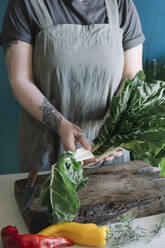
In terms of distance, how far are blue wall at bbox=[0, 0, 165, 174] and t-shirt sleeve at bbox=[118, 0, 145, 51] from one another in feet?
2.89

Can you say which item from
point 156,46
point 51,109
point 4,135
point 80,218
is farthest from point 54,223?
point 156,46

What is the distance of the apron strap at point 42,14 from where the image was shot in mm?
1163

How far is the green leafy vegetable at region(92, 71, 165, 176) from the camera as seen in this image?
3.18 feet

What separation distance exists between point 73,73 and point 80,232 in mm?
648

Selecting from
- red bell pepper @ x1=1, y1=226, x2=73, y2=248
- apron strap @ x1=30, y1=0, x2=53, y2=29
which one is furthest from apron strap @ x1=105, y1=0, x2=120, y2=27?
red bell pepper @ x1=1, y1=226, x2=73, y2=248

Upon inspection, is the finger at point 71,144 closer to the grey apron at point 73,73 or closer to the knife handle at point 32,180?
the knife handle at point 32,180

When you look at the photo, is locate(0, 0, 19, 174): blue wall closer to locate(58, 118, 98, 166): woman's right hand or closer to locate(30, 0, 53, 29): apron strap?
locate(30, 0, 53, 29): apron strap

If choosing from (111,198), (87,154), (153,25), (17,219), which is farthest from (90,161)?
(153,25)

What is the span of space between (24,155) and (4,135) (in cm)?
72

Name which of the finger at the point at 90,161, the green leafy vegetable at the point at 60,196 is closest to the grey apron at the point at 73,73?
the finger at the point at 90,161

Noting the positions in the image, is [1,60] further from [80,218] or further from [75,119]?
[80,218]

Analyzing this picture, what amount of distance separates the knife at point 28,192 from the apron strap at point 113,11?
716 millimetres

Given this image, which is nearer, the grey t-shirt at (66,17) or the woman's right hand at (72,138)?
the woman's right hand at (72,138)

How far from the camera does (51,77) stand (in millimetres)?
1216
